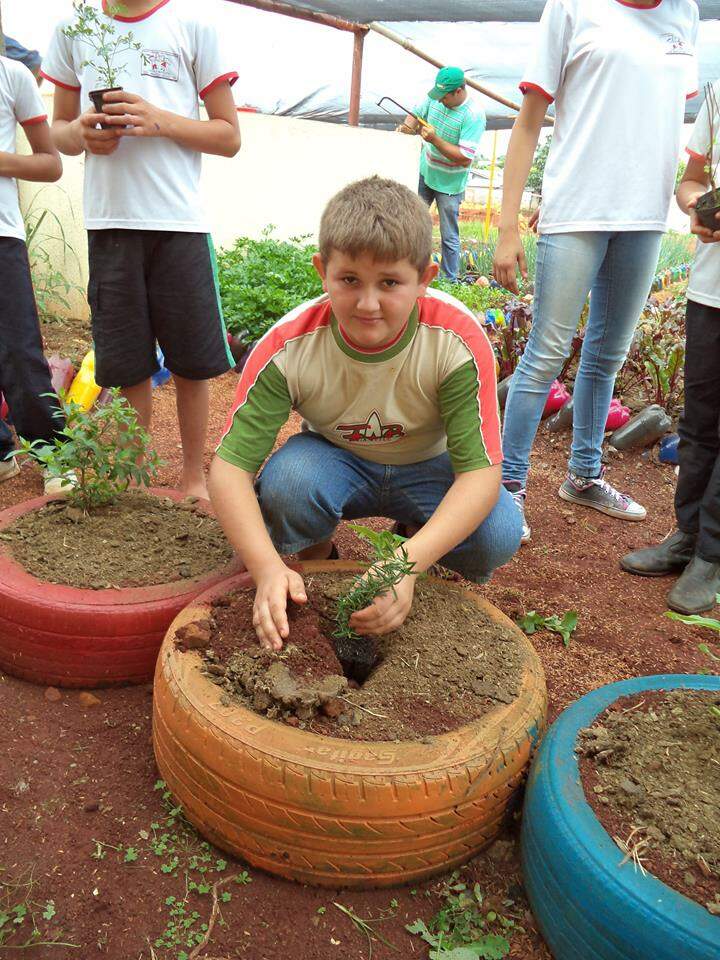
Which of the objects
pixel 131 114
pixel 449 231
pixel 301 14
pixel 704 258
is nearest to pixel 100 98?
pixel 131 114

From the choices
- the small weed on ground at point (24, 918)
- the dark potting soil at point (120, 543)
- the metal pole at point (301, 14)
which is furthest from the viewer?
the metal pole at point (301, 14)

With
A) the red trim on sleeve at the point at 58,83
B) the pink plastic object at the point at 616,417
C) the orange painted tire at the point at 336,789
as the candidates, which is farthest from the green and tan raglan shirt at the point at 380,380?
the pink plastic object at the point at 616,417

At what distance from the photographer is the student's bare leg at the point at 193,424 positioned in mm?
2918

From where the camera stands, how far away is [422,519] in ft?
7.75

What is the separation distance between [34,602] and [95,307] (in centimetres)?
123

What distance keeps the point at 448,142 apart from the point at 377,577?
696 cm

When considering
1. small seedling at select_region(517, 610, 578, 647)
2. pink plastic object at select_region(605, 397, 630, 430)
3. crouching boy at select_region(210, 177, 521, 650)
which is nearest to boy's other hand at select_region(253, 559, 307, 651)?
crouching boy at select_region(210, 177, 521, 650)

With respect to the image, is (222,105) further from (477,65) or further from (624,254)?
(477,65)

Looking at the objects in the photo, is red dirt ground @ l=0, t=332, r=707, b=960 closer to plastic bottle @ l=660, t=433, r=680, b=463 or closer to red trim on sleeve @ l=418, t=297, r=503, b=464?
red trim on sleeve @ l=418, t=297, r=503, b=464

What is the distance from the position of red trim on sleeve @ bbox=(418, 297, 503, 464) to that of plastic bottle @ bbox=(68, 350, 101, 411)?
2.69 m

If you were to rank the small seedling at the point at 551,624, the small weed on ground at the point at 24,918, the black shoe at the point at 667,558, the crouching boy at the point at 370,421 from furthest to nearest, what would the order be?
1. the black shoe at the point at 667,558
2. the small seedling at the point at 551,624
3. the crouching boy at the point at 370,421
4. the small weed on ground at the point at 24,918

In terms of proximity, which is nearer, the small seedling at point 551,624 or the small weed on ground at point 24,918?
the small weed on ground at point 24,918

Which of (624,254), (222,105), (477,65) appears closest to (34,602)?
(222,105)

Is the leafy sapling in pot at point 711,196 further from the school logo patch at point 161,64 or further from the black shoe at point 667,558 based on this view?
the school logo patch at point 161,64
